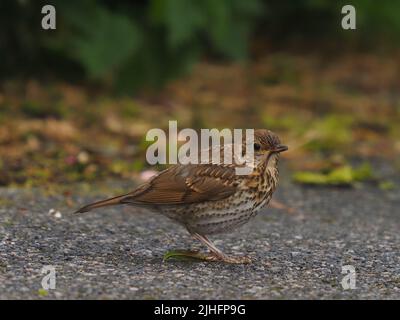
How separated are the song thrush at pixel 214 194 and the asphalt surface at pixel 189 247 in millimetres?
273

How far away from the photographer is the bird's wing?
567 centimetres

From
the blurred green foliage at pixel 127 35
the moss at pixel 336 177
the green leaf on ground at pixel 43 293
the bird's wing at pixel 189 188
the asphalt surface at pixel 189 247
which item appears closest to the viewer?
the green leaf on ground at pixel 43 293

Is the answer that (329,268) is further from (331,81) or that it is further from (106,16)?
(331,81)

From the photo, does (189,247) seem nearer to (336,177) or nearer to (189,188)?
(189,188)

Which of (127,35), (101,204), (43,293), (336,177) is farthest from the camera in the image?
(127,35)

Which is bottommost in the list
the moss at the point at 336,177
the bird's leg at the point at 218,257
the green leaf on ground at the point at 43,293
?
the green leaf on ground at the point at 43,293

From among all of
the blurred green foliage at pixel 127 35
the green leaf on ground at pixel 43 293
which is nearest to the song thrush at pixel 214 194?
the green leaf on ground at pixel 43 293

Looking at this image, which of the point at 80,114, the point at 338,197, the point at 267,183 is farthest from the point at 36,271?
the point at 80,114

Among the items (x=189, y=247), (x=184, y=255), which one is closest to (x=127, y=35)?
(x=189, y=247)

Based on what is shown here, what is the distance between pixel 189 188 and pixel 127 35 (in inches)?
173

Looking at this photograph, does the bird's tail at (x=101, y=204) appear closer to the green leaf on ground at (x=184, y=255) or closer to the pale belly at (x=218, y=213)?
the pale belly at (x=218, y=213)

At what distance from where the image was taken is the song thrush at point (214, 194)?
564 centimetres

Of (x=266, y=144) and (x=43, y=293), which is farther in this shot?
(x=266, y=144)

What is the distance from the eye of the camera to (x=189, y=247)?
6.26 metres
